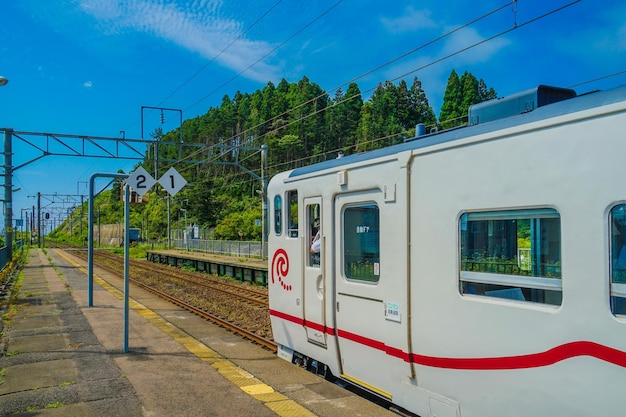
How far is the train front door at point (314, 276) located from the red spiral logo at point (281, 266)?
1.82 feet

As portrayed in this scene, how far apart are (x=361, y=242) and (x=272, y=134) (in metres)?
68.3

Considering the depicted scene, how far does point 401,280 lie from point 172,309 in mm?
10183

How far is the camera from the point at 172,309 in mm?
13789

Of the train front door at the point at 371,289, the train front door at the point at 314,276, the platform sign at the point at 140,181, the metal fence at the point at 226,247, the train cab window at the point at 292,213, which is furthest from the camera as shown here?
the metal fence at the point at 226,247

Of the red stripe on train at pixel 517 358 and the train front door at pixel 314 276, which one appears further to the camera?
the train front door at pixel 314 276

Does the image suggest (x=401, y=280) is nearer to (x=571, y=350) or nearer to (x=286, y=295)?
(x=571, y=350)

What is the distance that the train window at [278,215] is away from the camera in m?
7.28

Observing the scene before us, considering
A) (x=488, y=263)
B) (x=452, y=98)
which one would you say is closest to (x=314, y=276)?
(x=488, y=263)

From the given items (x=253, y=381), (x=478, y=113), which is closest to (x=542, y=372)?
(x=478, y=113)

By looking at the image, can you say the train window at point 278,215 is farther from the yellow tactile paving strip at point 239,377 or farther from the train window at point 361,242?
the yellow tactile paving strip at point 239,377

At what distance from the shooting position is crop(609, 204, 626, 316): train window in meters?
3.17

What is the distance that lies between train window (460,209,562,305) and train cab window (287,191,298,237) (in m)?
3.04

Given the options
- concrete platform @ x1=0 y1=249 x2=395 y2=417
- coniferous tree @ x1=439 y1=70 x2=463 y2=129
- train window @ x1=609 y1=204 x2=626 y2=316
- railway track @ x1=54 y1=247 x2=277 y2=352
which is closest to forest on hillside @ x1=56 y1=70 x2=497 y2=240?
coniferous tree @ x1=439 y1=70 x2=463 y2=129

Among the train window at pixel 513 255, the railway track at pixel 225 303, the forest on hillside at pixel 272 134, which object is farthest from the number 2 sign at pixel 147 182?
the forest on hillside at pixel 272 134
